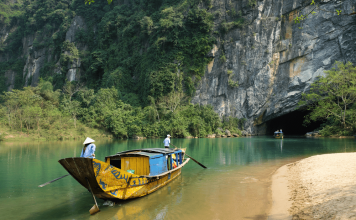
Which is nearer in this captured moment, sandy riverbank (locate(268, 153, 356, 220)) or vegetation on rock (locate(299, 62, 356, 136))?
sandy riverbank (locate(268, 153, 356, 220))

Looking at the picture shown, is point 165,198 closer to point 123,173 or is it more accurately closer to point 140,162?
point 140,162

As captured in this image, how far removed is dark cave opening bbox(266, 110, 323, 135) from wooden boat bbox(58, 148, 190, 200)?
35.0 m

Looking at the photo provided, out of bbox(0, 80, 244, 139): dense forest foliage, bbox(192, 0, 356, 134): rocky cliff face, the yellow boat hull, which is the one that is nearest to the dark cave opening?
bbox(192, 0, 356, 134): rocky cliff face

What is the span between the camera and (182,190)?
27.3 feet

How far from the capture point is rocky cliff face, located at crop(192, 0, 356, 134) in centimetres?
3272

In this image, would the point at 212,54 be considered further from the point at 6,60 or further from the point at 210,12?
the point at 6,60

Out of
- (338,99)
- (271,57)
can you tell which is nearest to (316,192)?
(338,99)

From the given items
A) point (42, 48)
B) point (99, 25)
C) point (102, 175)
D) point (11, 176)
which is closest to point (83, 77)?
point (99, 25)

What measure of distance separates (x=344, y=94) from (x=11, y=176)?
1341 inches

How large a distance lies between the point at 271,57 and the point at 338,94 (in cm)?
1112

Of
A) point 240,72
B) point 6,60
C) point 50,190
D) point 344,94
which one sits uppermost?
point 6,60

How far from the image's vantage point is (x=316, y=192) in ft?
21.6

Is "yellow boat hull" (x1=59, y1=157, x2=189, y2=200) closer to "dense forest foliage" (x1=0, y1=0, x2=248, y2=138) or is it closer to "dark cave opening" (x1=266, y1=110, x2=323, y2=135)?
"dense forest foliage" (x1=0, y1=0, x2=248, y2=138)

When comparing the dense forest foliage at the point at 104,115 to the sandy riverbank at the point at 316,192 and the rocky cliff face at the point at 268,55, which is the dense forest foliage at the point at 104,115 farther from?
the sandy riverbank at the point at 316,192
